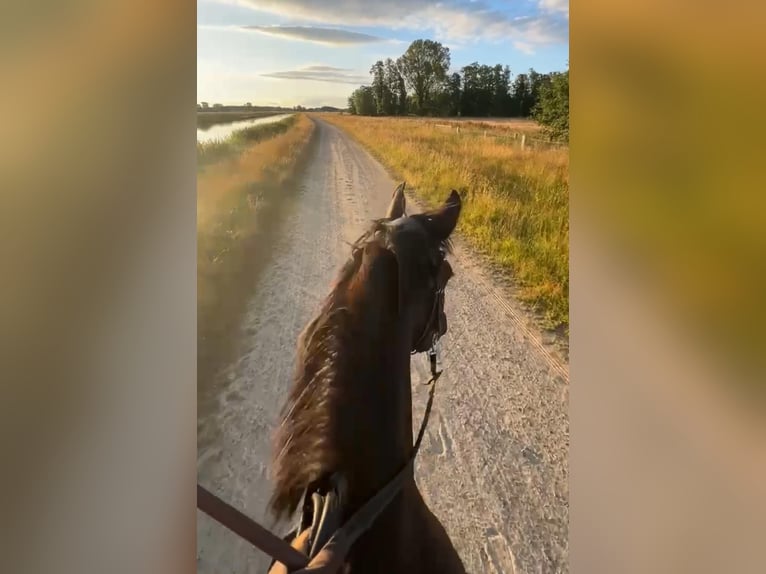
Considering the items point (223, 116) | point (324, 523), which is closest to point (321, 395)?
point (324, 523)

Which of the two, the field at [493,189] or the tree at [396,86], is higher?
the tree at [396,86]

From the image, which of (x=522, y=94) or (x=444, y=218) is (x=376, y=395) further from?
(x=522, y=94)

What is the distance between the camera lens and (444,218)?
1531 mm

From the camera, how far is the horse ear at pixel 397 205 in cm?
153

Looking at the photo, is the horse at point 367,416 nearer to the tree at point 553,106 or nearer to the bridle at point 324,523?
the bridle at point 324,523
